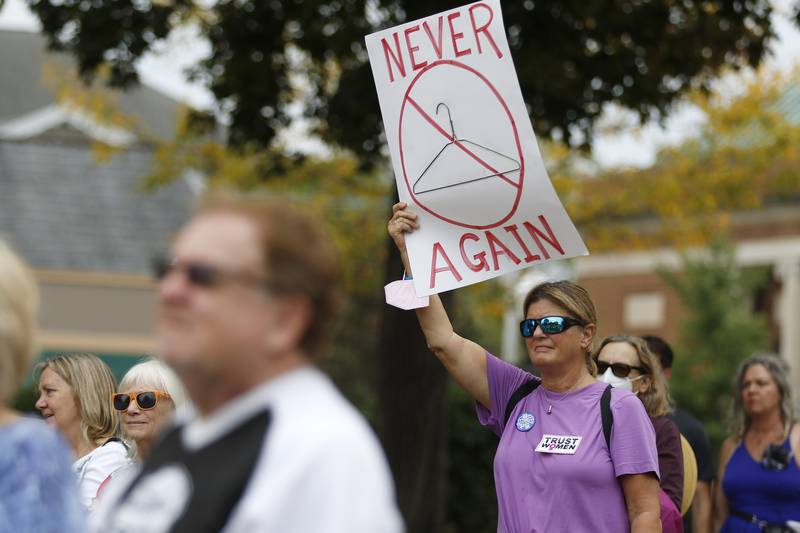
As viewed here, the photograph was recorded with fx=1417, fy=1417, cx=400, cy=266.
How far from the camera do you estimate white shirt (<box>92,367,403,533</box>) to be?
7.76 feet

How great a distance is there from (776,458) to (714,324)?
29561 millimetres

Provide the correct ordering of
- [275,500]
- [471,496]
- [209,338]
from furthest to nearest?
[471,496]
[209,338]
[275,500]

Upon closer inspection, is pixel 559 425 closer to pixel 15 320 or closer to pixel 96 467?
pixel 96 467

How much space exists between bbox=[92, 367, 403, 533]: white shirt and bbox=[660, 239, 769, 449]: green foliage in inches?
1281

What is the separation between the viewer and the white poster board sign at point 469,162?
5.27 m

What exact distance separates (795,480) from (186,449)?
5.32 m

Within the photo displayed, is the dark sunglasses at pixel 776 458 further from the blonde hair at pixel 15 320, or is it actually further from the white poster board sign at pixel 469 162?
the blonde hair at pixel 15 320

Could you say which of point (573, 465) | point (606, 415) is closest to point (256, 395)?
point (573, 465)

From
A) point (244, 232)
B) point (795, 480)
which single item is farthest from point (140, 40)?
point (244, 232)

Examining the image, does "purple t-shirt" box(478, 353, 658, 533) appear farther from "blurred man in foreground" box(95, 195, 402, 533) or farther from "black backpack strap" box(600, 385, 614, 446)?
"blurred man in foreground" box(95, 195, 402, 533)

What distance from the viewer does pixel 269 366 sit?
255 cm

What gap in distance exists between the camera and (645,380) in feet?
20.4

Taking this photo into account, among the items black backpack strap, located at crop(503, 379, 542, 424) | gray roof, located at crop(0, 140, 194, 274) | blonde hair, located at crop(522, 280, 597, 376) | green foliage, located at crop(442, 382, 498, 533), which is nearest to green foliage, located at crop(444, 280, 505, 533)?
green foliage, located at crop(442, 382, 498, 533)

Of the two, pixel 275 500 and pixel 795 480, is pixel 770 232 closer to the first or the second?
pixel 795 480
